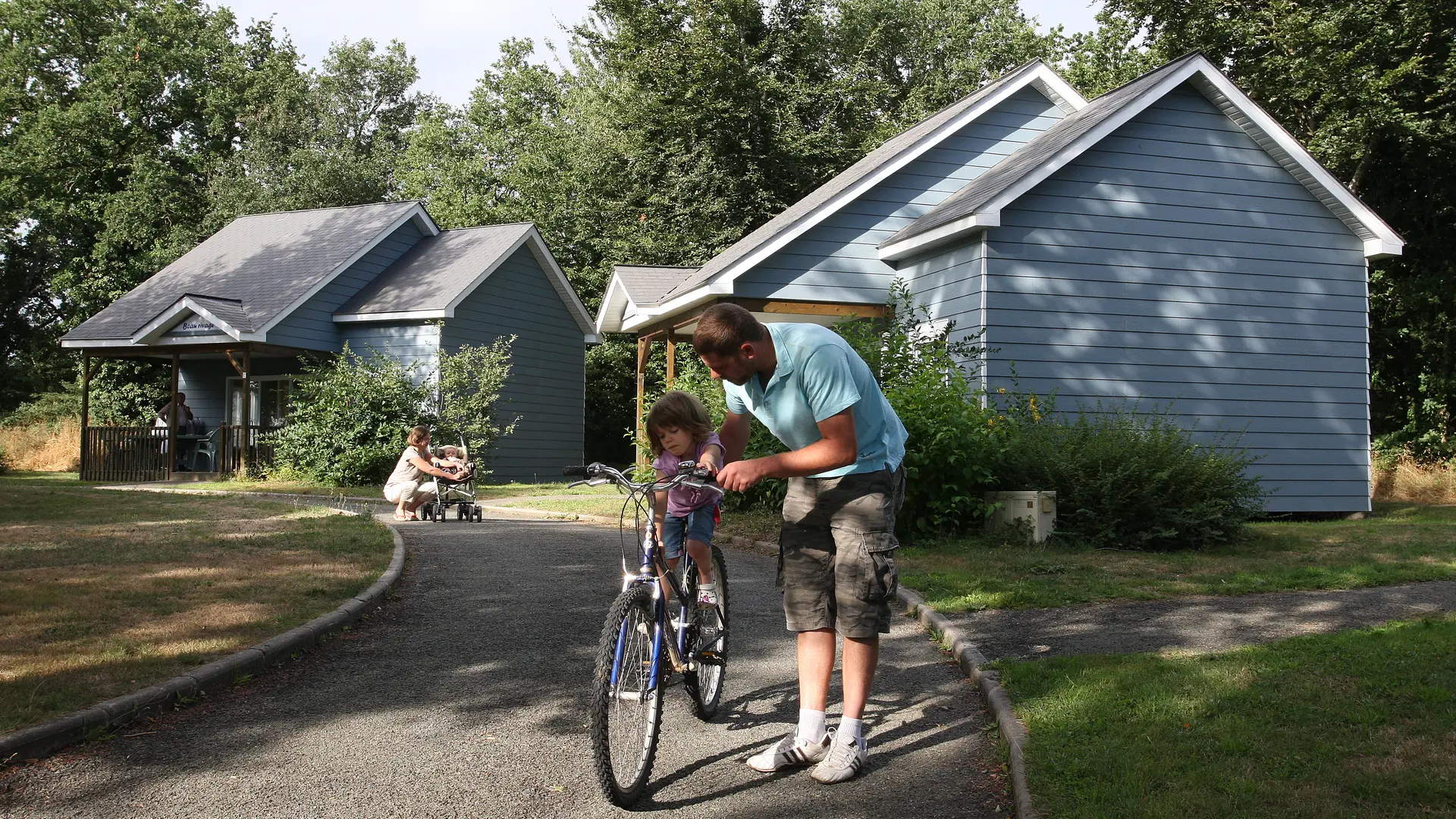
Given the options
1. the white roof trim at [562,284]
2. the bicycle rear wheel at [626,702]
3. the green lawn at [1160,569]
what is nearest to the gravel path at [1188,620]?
the green lawn at [1160,569]

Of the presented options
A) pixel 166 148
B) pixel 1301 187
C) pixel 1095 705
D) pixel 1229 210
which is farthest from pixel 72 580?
pixel 166 148

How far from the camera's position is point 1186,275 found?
611 inches

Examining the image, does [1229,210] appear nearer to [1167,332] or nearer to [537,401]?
[1167,332]

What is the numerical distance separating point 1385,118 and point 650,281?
50.1ft

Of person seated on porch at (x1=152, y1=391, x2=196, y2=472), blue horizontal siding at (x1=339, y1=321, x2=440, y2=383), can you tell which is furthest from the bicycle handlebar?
person seated on porch at (x1=152, y1=391, x2=196, y2=472)

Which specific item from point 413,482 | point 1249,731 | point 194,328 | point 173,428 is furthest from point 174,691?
point 173,428

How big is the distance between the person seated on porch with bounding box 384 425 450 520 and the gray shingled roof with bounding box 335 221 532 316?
9111mm

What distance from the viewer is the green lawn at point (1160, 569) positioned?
851cm

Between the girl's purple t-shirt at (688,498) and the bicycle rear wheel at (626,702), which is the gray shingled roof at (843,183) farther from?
the bicycle rear wheel at (626,702)

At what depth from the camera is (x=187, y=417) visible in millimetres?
27453

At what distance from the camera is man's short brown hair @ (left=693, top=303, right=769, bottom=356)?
13.8 ft

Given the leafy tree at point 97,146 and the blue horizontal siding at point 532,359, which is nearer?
the blue horizontal siding at point 532,359

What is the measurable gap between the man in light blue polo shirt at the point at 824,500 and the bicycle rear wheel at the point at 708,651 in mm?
531

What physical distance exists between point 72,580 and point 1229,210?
1455cm
